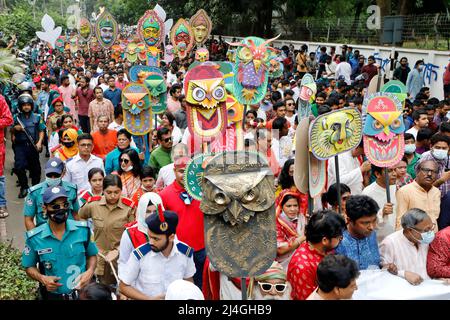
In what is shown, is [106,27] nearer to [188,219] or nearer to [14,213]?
[14,213]

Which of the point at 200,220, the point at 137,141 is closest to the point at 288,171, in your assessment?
the point at 200,220

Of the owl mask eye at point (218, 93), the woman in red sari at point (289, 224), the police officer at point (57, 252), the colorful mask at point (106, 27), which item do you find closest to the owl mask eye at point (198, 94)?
the owl mask eye at point (218, 93)

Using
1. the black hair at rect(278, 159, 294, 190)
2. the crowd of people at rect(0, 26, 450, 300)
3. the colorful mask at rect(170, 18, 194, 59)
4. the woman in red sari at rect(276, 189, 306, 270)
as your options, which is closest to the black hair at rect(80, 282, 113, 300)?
the crowd of people at rect(0, 26, 450, 300)

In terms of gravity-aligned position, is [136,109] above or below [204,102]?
below

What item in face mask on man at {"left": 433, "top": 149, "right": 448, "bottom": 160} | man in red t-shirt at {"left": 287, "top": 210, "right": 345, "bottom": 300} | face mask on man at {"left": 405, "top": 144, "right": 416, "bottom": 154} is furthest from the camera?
face mask on man at {"left": 405, "top": 144, "right": 416, "bottom": 154}

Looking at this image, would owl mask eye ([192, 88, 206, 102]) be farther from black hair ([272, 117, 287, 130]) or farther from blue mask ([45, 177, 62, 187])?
blue mask ([45, 177, 62, 187])

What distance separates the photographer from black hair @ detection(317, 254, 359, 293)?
2.91 meters

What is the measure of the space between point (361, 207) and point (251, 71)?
420 cm

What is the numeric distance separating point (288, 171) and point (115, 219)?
1495 mm

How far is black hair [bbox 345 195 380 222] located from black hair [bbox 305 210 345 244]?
0.95 feet

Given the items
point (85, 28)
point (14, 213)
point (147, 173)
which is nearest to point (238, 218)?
point (147, 173)

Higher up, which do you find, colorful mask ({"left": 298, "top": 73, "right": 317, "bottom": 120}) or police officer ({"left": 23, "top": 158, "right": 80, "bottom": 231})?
colorful mask ({"left": 298, "top": 73, "right": 317, "bottom": 120})

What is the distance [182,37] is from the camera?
12586mm

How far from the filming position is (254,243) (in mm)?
3232
